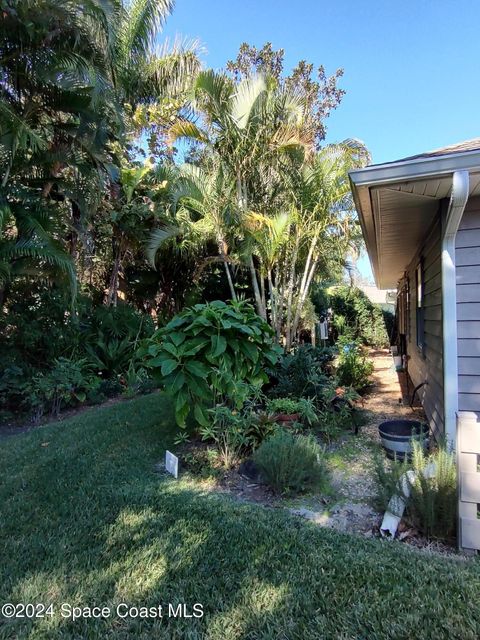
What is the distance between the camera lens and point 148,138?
12.6 meters

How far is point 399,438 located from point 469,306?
138 centimetres

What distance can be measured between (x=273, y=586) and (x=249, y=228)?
6056 mm

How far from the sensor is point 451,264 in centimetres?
362

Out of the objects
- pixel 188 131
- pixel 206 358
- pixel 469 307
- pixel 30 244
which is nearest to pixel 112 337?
pixel 30 244

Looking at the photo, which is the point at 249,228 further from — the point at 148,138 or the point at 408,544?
the point at 148,138

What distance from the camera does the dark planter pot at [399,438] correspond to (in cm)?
374

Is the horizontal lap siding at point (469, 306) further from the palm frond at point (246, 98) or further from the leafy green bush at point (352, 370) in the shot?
the palm frond at point (246, 98)

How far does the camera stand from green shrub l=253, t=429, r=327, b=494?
3189 millimetres

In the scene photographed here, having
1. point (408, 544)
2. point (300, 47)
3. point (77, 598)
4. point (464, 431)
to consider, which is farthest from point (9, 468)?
point (300, 47)

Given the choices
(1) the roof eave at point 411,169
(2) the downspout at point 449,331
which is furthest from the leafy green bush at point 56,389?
(2) the downspout at point 449,331

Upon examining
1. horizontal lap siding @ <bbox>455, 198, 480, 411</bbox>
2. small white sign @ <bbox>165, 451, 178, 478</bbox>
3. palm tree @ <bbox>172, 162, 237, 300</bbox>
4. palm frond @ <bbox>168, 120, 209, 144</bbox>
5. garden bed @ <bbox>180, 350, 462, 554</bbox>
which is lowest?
garden bed @ <bbox>180, 350, 462, 554</bbox>

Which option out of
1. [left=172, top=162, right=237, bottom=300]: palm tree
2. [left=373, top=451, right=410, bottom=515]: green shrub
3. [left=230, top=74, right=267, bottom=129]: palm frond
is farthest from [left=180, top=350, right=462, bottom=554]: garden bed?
[left=230, top=74, right=267, bottom=129]: palm frond

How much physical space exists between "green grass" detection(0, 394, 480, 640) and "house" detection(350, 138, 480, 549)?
0.56 m

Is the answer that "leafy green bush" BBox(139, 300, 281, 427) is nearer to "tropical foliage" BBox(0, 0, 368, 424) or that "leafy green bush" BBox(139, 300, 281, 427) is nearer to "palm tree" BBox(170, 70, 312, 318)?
"tropical foliage" BBox(0, 0, 368, 424)
